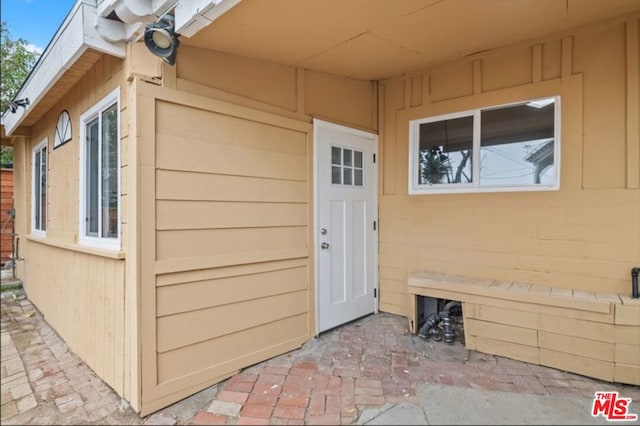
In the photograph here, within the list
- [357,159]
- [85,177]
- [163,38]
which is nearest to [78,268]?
[85,177]

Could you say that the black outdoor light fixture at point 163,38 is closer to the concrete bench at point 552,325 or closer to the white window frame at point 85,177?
the white window frame at point 85,177

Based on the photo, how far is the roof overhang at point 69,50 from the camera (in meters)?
2.28

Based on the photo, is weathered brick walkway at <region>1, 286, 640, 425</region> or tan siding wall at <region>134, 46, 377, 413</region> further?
tan siding wall at <region>134, 46, 377, 413</region>

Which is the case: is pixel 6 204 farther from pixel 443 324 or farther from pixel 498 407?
pixel 498 407

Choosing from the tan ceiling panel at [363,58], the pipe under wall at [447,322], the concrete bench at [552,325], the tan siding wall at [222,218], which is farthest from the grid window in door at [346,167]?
the pipe under wall at [447,322]

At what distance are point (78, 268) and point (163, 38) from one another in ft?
7.03

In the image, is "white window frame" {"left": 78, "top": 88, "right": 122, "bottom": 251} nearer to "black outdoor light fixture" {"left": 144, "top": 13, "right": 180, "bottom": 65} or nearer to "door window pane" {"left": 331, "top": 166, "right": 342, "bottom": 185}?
"black outdoor light fixture" {"left": 144, "top": 13, "right": 180, "bottom": 65}

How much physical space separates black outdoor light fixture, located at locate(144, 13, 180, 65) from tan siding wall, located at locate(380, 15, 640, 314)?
2493mm

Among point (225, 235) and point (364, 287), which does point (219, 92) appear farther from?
point (364, 287)

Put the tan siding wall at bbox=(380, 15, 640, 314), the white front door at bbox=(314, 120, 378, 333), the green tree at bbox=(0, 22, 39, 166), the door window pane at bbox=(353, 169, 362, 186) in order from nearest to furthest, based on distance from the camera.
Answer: the green tree at bbox=(0, 22, 39, 166)
the tan siding wall at bbox=(380, 15, 640, 314)
the white front door at bbox=(314, 120, 378, 333)
the door window pane at bbox=(353, 169, 362, 186)

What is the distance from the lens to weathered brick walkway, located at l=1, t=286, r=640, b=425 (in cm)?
206

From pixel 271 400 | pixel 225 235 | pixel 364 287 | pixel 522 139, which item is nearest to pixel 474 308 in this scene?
pixel 364 287

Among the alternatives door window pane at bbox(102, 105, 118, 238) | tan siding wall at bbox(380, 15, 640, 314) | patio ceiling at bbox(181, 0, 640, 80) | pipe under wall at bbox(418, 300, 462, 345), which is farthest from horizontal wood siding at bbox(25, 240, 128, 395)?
tan siding wall at bbox(380, 15, 640, 314)

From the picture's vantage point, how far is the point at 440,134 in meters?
3.56
